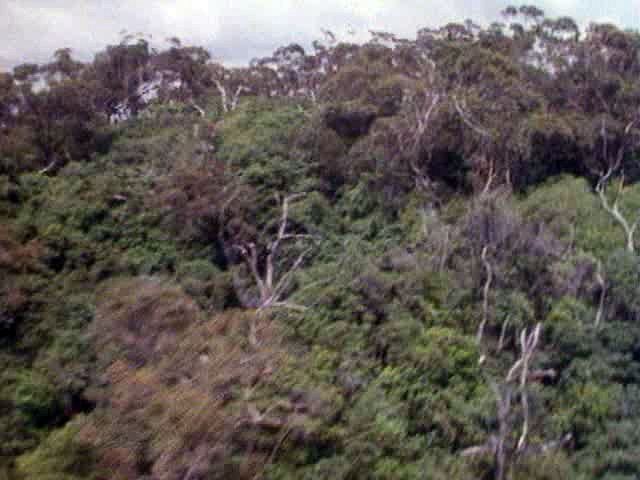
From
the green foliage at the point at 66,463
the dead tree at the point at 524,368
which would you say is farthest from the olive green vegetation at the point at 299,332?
the dead tree at the point at 524,368

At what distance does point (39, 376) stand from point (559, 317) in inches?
292

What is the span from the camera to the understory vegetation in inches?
300

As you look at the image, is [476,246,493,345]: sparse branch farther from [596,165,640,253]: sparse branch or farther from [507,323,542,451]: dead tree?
[596,165,640,253]: sparse branch

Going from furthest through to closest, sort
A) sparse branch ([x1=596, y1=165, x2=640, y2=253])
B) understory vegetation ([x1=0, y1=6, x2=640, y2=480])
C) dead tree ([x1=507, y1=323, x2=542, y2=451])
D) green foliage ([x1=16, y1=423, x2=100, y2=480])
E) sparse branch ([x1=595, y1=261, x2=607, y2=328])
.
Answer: sparse branch ([x1=596, y1=165, x2=640, y2=253]) → sparse branch ([x1=595, y1=261, x2=607, y2=328]) → dead tree ([x1=507, y1=323, x2=542, y2=451]) → understory vegetation ([x1=0, y1=6, x2=640, y2=480]) → green foliage ([x1=16, y1=423, x2=100, y2=480])

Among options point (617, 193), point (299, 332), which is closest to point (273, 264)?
point (299, 332)

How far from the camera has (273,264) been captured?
1264 cm

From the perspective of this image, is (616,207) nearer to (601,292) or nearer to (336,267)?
(601,292)

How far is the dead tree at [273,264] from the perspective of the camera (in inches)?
459

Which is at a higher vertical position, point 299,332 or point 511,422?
point 299,332

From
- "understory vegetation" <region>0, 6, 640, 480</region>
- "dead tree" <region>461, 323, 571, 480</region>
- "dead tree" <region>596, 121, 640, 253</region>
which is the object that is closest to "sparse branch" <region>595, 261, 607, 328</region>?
"understory vegetation" <region>0, 6, 640, 480</region>

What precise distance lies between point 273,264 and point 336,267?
4.43 ft

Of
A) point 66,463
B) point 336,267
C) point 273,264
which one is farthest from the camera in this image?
point 273,264

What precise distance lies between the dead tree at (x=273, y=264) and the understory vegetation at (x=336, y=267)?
2.8 inches

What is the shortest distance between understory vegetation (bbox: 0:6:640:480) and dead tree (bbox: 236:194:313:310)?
7cm
